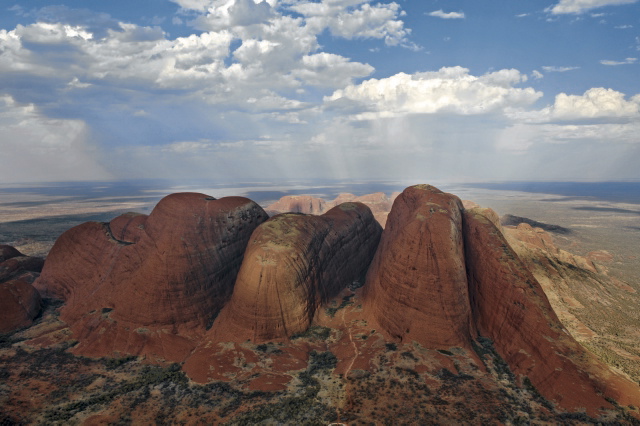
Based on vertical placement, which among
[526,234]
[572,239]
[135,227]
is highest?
[135,227]

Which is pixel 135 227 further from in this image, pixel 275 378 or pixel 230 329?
pixel 275 378

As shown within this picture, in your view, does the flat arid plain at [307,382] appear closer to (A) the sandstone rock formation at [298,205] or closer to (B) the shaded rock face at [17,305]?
(B) the shaded rock face at [17,305]

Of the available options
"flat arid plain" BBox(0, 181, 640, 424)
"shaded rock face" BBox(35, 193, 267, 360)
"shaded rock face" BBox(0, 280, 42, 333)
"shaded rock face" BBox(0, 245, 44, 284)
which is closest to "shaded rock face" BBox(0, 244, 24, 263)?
"shaded rock face" BBox(0, 245, 44, 284)

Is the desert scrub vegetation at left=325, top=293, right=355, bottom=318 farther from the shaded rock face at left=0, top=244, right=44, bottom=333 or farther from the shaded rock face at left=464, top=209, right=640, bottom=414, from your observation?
the shaded rock face at left=0, top=244, right=44, bottom=333

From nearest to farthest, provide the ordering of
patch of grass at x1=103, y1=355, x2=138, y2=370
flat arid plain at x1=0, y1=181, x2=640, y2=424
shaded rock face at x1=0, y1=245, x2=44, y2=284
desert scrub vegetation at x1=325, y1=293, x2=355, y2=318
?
flat arid plain at x1=0, y1=181, x2=640, y2=424
patch of grass at x1=103, y1=355, x2=138, y2=370
desert scrub vegetation at x1=325, y1=293, x2=355, y2=318
shaded rock face at x1=0, y1=245, x2=44, y2=284

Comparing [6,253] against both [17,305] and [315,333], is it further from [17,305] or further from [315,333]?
[315,333]

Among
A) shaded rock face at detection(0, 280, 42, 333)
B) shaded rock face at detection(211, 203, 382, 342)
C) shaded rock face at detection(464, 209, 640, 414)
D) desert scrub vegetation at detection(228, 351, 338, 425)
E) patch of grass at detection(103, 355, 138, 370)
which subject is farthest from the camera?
shaded rock face at detection(0, 280, 42, 333)

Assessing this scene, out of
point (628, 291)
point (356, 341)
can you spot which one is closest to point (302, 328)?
point (356, 341)

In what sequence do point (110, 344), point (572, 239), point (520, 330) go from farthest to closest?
point (572, 239) → point (110, 344) → point (520, 330)
